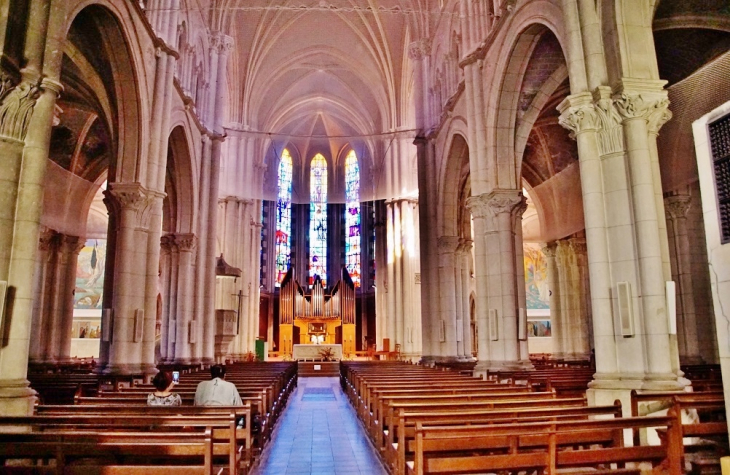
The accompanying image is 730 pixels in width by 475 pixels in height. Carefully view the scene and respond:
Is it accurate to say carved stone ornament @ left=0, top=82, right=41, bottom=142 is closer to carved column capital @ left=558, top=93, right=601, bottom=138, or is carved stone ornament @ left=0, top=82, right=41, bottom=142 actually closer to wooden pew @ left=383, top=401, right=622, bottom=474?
wooden pew @ left=383, top=401, right=622, bottom=474

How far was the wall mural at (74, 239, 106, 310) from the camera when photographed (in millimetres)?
31625

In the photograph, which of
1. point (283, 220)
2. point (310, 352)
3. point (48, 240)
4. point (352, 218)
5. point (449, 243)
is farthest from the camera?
point (352, 218)

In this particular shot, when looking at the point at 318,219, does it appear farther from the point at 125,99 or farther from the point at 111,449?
the point at 111,449

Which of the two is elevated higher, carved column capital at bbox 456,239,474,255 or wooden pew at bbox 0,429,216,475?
carved column capital at bbox 456,239,474,255

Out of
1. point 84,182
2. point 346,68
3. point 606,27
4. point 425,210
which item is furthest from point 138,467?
point 346,68

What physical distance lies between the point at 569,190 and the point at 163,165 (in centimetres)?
1559

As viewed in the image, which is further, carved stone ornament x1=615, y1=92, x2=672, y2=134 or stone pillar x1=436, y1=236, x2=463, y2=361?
stone pillar x1=436, y1=236, x2=463, y2=361

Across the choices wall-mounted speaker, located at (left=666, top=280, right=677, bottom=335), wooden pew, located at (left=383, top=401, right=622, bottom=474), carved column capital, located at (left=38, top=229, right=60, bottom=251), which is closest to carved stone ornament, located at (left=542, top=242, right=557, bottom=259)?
wall-mounted speaker, located at (left=666, top=280, right=677, bottom=335)

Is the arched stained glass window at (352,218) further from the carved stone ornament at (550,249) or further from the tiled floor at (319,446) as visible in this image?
the tiled floor at (319,446)

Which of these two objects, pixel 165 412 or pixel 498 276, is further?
pixel 498 276

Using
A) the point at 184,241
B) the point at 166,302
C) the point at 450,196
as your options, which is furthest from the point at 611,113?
the point at 166,302

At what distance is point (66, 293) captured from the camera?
73.5 feet

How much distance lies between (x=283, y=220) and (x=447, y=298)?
25.5m

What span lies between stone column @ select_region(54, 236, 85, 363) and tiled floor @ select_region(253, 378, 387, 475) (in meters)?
12.6
